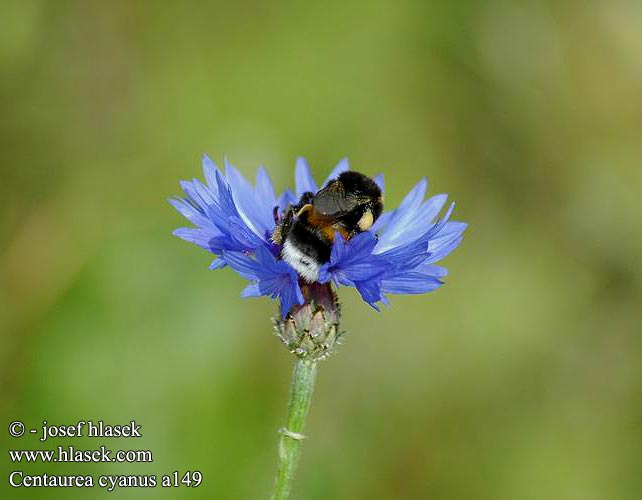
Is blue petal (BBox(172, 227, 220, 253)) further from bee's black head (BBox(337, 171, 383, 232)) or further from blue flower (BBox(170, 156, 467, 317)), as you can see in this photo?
bee's black head (BBox(337, 171, 383, 232))

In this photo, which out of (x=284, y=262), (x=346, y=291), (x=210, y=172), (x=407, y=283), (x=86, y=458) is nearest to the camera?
(x=284, y=262)

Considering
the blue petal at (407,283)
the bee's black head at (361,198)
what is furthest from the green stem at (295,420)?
the bee's black head at (361,198)

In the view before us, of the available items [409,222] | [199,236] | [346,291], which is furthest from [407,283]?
[346,291]

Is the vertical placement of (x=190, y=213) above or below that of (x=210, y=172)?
below

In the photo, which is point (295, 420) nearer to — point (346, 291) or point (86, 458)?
point (86, 458)

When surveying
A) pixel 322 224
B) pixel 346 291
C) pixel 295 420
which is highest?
pixel 346 291

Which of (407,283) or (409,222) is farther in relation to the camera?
A: (409,222)
